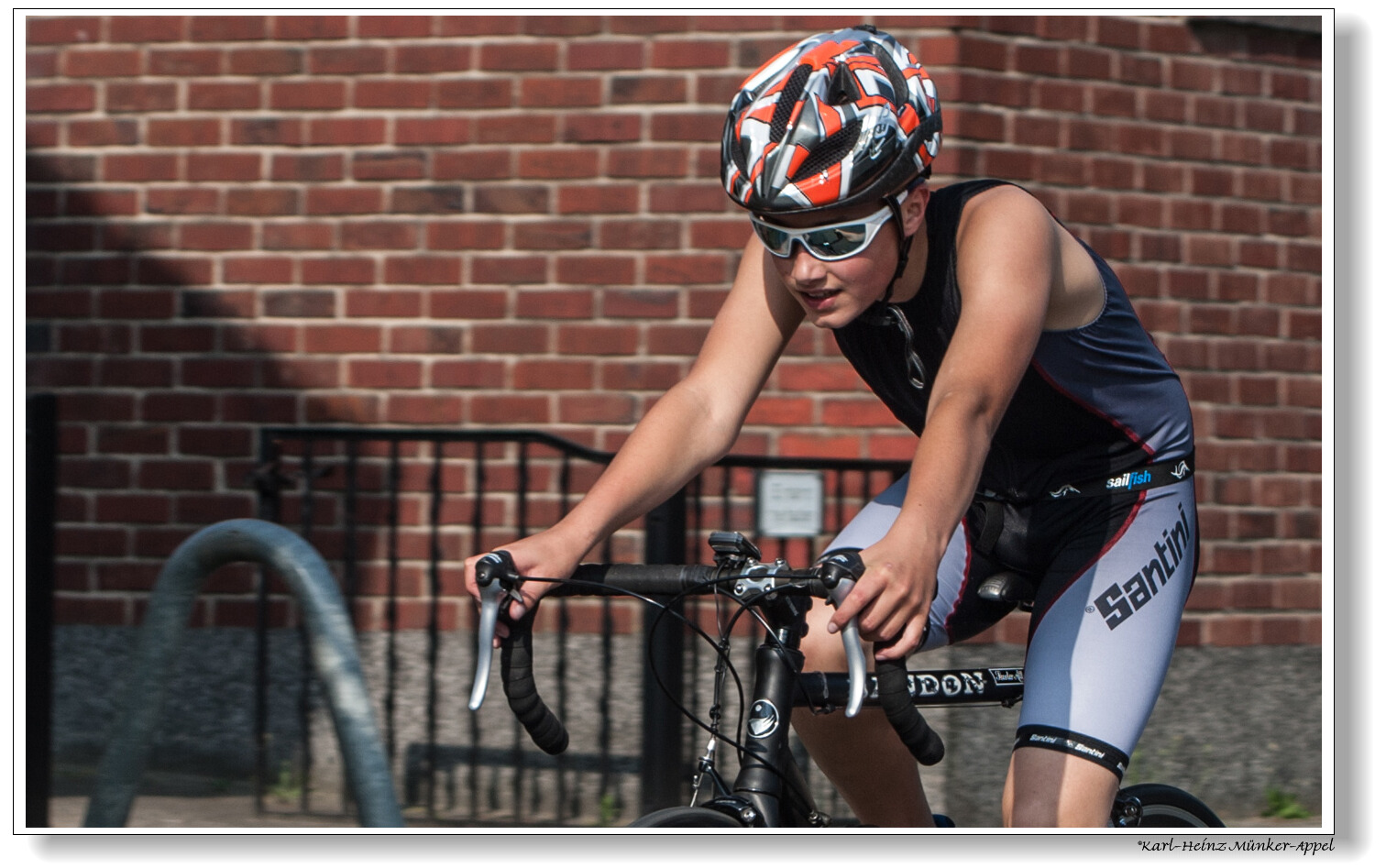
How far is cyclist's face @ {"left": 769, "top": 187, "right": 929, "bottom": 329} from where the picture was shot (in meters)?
2.37

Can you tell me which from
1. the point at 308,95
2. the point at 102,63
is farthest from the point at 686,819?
the point at 102,63

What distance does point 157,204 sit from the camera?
590 centimetres

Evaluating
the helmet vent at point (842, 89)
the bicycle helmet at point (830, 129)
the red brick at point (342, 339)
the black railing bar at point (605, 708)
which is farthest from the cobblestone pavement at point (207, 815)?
the helmet vent at point (842, 89)

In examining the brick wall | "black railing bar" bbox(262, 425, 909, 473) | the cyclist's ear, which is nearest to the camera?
the cyclist's ear

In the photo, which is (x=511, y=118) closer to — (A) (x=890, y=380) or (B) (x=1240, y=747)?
(A) (x=890, y=380)

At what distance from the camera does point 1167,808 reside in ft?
9.78

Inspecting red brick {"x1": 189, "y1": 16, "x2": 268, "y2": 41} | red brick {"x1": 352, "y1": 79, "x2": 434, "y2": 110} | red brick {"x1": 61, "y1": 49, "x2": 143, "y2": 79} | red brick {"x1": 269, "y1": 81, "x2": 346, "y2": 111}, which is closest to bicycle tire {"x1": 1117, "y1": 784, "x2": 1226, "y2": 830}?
red brick {"x1": 352, "y1": 79, "x2": 434, "y2": 110}

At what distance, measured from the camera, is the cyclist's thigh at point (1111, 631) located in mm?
2541

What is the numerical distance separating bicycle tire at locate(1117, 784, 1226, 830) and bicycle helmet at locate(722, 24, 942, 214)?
147 centimetres

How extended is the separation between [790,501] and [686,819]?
9.22 ft

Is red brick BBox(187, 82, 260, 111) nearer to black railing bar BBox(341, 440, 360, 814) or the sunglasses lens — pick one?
black railing bar BBox(341, 440, 360, 814)

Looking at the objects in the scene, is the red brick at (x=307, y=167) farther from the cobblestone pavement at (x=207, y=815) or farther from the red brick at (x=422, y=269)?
the cobblestone pavement at (x=207, y=815)

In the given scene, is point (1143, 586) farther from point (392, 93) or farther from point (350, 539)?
point (392, 93)
